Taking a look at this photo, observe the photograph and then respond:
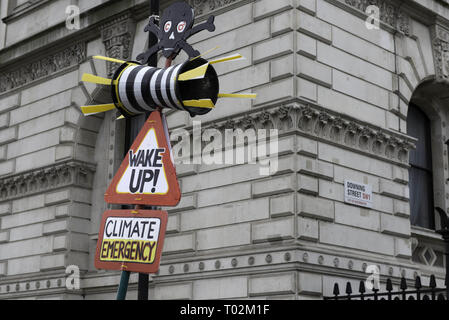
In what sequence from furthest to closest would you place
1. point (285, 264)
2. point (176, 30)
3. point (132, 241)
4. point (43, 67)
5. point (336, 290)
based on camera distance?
point (43, 67) → point (285, 264) → point (336, 290) → point (176, 30) → point (132, 241)

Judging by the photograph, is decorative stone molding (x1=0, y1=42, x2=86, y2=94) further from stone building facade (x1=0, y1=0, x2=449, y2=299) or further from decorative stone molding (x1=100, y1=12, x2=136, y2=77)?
decorative stone molding (x1=100, y1=12, x2=136, y2=77)

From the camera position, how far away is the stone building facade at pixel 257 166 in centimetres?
1438

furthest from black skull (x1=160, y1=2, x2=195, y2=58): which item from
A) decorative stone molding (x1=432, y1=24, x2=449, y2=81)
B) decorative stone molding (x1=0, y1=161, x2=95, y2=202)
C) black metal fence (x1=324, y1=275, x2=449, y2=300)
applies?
decorative stone molding (x1=432, y1=24, x2=449, y2=81)

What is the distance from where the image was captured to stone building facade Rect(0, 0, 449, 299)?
1438 cm

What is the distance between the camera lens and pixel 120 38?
18984 millimetres

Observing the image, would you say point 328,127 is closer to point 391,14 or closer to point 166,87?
point 391,14

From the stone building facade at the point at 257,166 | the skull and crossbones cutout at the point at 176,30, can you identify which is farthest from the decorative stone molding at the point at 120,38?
the skull and crossbones cutout at the point at 176,30

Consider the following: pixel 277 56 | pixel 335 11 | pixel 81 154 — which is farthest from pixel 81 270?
pixel 335 11

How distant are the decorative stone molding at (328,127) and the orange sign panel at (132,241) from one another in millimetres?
7135

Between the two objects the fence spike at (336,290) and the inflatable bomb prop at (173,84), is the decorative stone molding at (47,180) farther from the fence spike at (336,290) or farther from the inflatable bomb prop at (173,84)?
the inflatable bomb prop at (173,84)

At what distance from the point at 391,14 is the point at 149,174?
11407 millimetres

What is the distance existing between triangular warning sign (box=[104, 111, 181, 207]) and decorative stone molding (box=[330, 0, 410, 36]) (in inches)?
396

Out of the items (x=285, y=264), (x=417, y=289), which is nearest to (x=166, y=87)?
(x=417, y=289)

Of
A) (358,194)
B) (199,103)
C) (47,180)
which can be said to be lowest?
(199,103)
